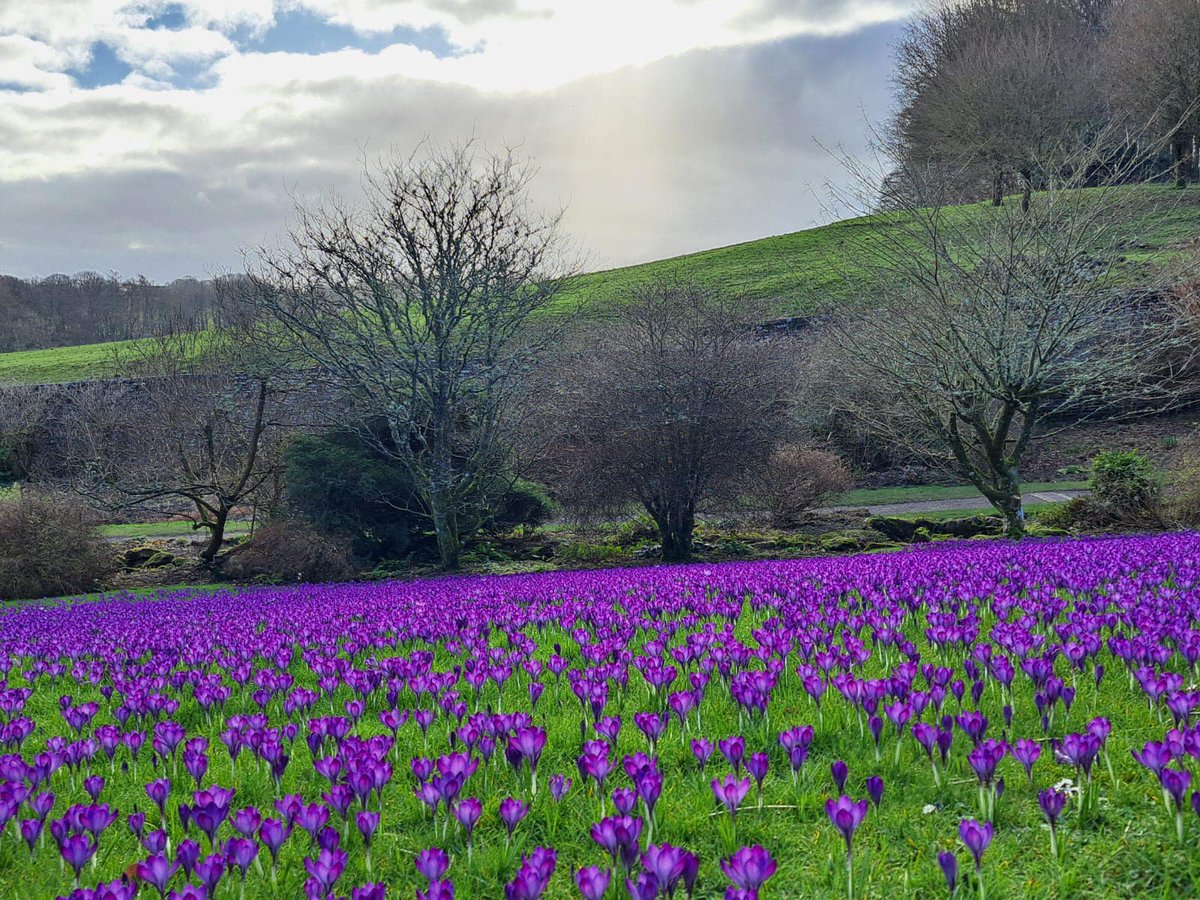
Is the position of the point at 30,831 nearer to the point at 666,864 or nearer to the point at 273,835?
the point at 273,835

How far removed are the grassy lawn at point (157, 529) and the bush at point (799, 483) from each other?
16.5m

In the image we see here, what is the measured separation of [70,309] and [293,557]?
81604 mm

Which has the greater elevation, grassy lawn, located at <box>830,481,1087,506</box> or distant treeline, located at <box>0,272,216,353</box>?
distant treeline, located at <box>0,272,216,353</box>

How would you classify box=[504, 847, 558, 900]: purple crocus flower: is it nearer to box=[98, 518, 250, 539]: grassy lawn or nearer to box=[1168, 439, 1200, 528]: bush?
box=[1168, 439, 1200, 528]: bush

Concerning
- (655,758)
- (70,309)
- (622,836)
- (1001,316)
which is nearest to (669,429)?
(1001,316)

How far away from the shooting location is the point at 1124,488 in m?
16.7

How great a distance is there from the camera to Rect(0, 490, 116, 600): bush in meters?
18.4

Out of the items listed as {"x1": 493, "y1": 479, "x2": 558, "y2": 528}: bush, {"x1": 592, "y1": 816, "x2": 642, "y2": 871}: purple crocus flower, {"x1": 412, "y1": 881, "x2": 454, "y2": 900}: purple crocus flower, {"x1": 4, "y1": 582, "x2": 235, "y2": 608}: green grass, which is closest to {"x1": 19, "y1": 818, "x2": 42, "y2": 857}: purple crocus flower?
{"x1": 412, "y1": 881, "x2": 454, "y2": 900}: purple crocus flower

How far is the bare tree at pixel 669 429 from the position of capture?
54.5 ft

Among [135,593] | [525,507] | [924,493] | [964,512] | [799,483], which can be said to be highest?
[799,483]

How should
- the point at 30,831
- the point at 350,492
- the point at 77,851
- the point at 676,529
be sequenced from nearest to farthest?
the point at 77,851 < the point at 30,831 < the point at 676,529 < the point at 350,492

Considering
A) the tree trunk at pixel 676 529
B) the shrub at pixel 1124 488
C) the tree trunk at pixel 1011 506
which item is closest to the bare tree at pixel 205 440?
the tree trunk at pixel 676 529

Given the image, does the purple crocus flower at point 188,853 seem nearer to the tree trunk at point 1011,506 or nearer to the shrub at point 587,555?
the shrub at point 587,555

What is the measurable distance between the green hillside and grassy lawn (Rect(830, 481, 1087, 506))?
1146 cm
